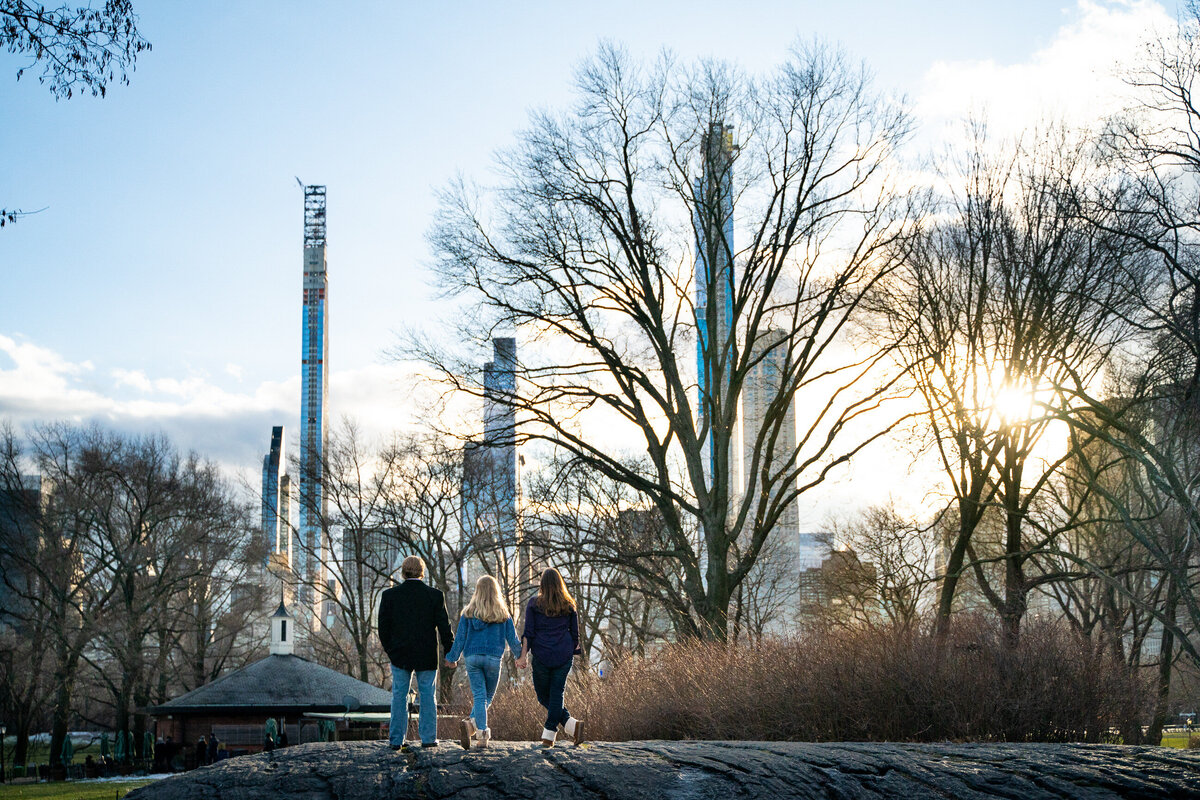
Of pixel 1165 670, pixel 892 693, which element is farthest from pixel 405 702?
pixel 1165 670

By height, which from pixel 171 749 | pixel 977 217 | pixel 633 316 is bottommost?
→ pixel 171 749

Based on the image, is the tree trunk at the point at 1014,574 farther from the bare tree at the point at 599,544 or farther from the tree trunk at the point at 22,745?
the tree trunk at the point at 22,745

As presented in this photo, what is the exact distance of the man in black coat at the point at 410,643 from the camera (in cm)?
1024

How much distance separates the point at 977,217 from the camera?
25531 mm

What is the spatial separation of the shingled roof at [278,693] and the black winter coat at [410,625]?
32122mm

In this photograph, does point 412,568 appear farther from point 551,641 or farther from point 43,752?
point 43,752

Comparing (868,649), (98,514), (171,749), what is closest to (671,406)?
(868,649)

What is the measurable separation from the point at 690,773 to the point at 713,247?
55.6 ft

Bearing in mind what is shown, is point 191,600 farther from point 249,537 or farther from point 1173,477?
point 1173,477

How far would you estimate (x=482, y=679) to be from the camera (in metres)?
10.7

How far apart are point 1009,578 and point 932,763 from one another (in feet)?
52.2

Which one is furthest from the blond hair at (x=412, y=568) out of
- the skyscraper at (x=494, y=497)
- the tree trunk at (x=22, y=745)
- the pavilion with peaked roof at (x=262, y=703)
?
the tree trunk at (x=22, y=745)

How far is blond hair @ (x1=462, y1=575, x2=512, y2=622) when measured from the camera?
10.5 meters

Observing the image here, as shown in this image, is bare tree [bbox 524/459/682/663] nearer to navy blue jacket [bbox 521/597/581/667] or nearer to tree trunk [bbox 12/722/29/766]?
navy blue jacket [bbox 521/597/581/667]
